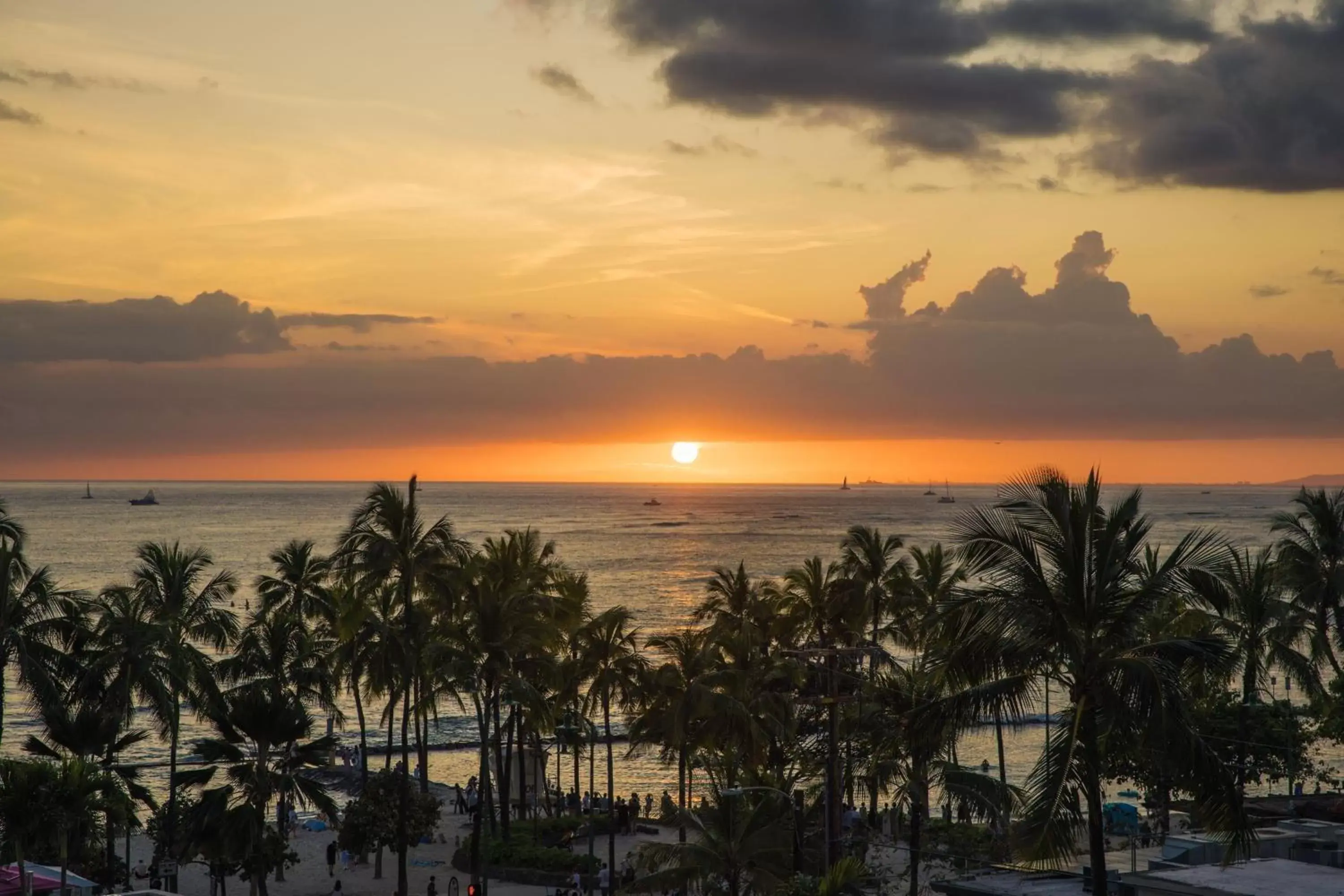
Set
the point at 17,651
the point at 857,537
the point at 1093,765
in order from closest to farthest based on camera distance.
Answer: the point at 1093,765
the point at 17,651
the point at 857,537

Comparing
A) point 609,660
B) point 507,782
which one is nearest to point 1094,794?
point 609,660

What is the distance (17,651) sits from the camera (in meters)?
41.1

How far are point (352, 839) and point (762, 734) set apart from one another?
51.3 ft

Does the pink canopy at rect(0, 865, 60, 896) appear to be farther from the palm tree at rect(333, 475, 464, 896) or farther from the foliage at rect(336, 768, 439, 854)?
the foliage at rect(336, 768, 439, 854)

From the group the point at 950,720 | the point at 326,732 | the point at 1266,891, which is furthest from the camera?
the point at 326,732

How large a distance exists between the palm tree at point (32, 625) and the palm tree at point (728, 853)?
780 inches

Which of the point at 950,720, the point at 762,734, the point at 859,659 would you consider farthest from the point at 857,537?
the point at 950,720

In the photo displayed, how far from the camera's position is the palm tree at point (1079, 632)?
1883cm

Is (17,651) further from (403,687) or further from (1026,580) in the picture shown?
(1026,580)

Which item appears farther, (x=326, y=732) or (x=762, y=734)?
(x=326, y=732)

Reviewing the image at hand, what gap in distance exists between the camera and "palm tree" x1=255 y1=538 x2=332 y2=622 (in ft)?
168

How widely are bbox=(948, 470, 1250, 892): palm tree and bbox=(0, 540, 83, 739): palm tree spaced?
100 feet

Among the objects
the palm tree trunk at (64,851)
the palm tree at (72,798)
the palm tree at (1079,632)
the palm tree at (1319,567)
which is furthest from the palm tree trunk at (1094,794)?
the palm tree at (1319,567)

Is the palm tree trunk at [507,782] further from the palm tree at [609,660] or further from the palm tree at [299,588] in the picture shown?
the palm tree at [299,588]
